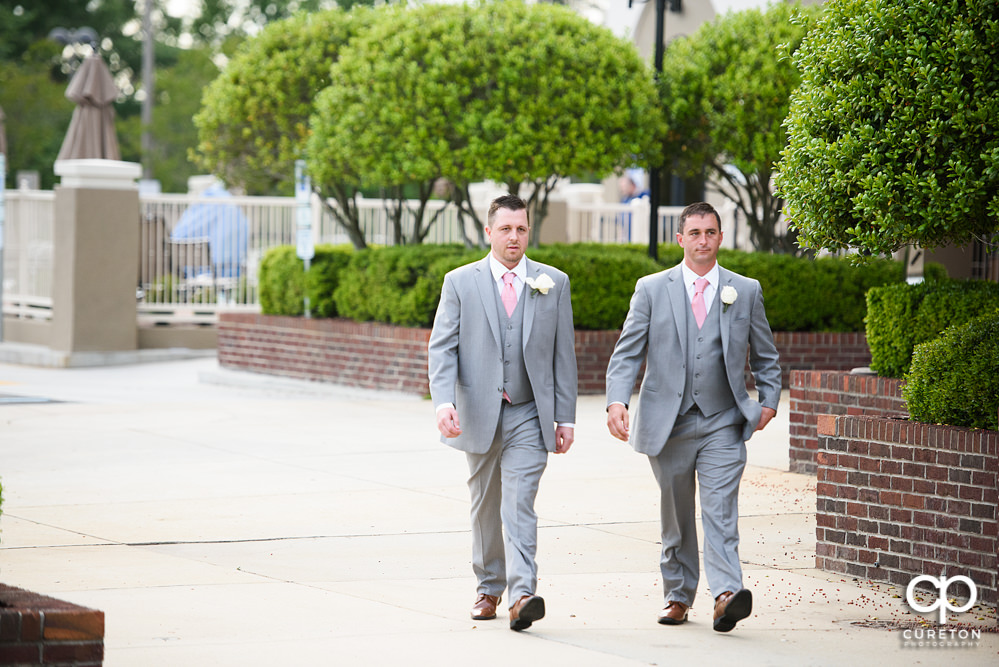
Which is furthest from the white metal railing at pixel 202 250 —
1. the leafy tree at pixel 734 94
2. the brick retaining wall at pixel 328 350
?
the leafy tree at pixel 734 94

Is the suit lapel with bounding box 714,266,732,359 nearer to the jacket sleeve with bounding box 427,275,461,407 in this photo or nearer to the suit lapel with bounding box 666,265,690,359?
the suit lapel with bounding box 666,265,690,359

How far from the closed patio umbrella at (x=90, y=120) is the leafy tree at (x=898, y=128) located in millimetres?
16461

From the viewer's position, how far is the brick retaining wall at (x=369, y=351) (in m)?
15.0

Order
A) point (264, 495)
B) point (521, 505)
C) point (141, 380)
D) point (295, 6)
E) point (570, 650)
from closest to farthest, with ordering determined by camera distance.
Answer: point (570, 650), point (521, 505), point (264, 495), point (141, 380), point (295, 6)

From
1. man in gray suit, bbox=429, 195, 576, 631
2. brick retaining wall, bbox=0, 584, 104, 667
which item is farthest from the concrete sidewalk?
brick retaining wall, bbox=0, 584, 104, 667

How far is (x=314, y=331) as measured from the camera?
16.5 m

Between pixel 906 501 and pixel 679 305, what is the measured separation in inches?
66.5

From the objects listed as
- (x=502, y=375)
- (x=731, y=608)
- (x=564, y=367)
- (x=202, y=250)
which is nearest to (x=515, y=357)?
(x=502, y=375)

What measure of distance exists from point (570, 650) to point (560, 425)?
1045mm

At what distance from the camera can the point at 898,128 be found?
6.84 meters

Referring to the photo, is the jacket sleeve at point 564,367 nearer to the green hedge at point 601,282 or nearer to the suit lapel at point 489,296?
the suit lapel at point 489,296

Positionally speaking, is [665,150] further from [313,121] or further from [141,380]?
[141,380]

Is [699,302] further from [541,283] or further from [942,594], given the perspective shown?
[942,594]

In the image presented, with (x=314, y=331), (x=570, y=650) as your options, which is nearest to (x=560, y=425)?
(x=570, y=650)
